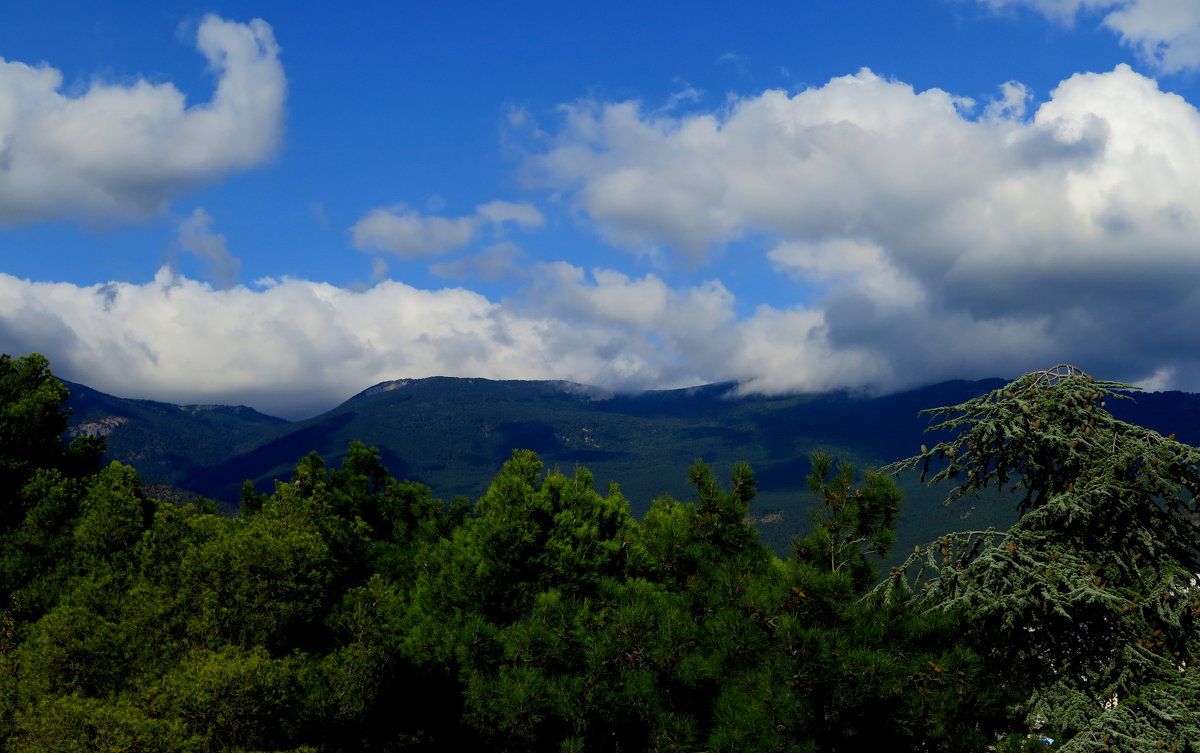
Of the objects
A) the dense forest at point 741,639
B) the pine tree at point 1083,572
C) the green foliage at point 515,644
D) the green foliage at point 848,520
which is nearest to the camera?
the pine tree at point 1083,572

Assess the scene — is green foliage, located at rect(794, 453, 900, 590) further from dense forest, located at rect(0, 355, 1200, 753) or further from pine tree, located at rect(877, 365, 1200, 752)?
pine tree, located at rect(877, 365, 1200, 752)

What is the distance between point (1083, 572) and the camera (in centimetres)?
1057

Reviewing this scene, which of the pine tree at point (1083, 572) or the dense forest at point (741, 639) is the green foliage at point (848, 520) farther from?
the pine tree at point (1083, 572)

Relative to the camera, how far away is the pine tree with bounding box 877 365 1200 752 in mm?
10156

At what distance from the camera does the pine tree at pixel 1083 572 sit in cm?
1016

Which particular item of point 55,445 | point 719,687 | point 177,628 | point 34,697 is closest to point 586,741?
point 719,687

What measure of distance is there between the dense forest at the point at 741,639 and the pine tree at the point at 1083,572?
0.13 feet

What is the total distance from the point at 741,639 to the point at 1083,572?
460cm

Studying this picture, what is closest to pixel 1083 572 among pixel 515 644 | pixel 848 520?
pixel 848 520

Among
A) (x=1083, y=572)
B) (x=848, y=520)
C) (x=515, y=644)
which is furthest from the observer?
(x=848, y=520)

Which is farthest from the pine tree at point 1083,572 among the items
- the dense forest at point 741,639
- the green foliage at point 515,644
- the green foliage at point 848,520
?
the green foliage at point 848,520

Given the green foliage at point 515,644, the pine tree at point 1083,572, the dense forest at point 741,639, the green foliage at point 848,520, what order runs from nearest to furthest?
1. the pine tree at point 1083,572
2. the dense forest at point 741,639
3. the green foliage at point 515,644
4. the green foliage at point 848,520

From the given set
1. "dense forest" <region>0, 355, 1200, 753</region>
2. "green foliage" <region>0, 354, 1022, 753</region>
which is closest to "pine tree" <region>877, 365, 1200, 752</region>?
"dense forest" <region>0, 355, 1200, 753</region>

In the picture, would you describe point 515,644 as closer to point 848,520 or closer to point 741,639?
point 741,639
